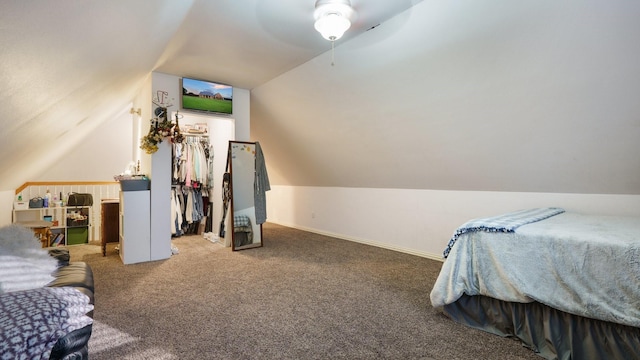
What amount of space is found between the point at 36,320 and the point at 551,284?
2.34 meters

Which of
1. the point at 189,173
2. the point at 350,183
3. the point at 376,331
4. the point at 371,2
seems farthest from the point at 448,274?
the point at 189,173

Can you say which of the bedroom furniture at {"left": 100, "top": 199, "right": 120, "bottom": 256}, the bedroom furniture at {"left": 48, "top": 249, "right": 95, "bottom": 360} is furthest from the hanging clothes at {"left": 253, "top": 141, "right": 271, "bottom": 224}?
the bedroom furniture at {"left": 48, "top": 249, "right": 95, "bottom": 360}

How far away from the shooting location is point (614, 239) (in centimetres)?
169

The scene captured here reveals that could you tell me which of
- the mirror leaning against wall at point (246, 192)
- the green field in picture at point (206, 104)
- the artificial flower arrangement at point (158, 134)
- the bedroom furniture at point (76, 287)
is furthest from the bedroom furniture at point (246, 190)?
the bedroom furniture at point (76, 287)

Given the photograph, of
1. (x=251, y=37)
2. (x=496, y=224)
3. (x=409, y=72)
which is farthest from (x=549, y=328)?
(x=251, y=37)

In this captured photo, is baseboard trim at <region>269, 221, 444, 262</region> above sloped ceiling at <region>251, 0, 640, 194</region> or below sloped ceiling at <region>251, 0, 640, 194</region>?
below

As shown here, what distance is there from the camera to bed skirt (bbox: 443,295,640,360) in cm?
161

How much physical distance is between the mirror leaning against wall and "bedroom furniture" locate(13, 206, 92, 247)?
256 centimetres

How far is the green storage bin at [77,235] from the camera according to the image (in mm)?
4770

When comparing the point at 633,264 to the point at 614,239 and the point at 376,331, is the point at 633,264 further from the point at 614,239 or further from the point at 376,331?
the point at 376,331

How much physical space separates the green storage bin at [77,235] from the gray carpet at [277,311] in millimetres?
1291

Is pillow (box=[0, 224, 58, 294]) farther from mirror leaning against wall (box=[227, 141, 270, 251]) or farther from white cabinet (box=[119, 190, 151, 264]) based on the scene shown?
mirror leaning against wall (box=[227, 141, 270, 251])

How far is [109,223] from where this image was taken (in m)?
4.11

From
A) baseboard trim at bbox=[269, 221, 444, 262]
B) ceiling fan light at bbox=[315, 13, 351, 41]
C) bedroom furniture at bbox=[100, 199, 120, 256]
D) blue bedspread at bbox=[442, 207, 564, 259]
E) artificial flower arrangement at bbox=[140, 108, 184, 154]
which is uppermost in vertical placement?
ceiling fan light at bbox=[315, 13, 351, 41]
